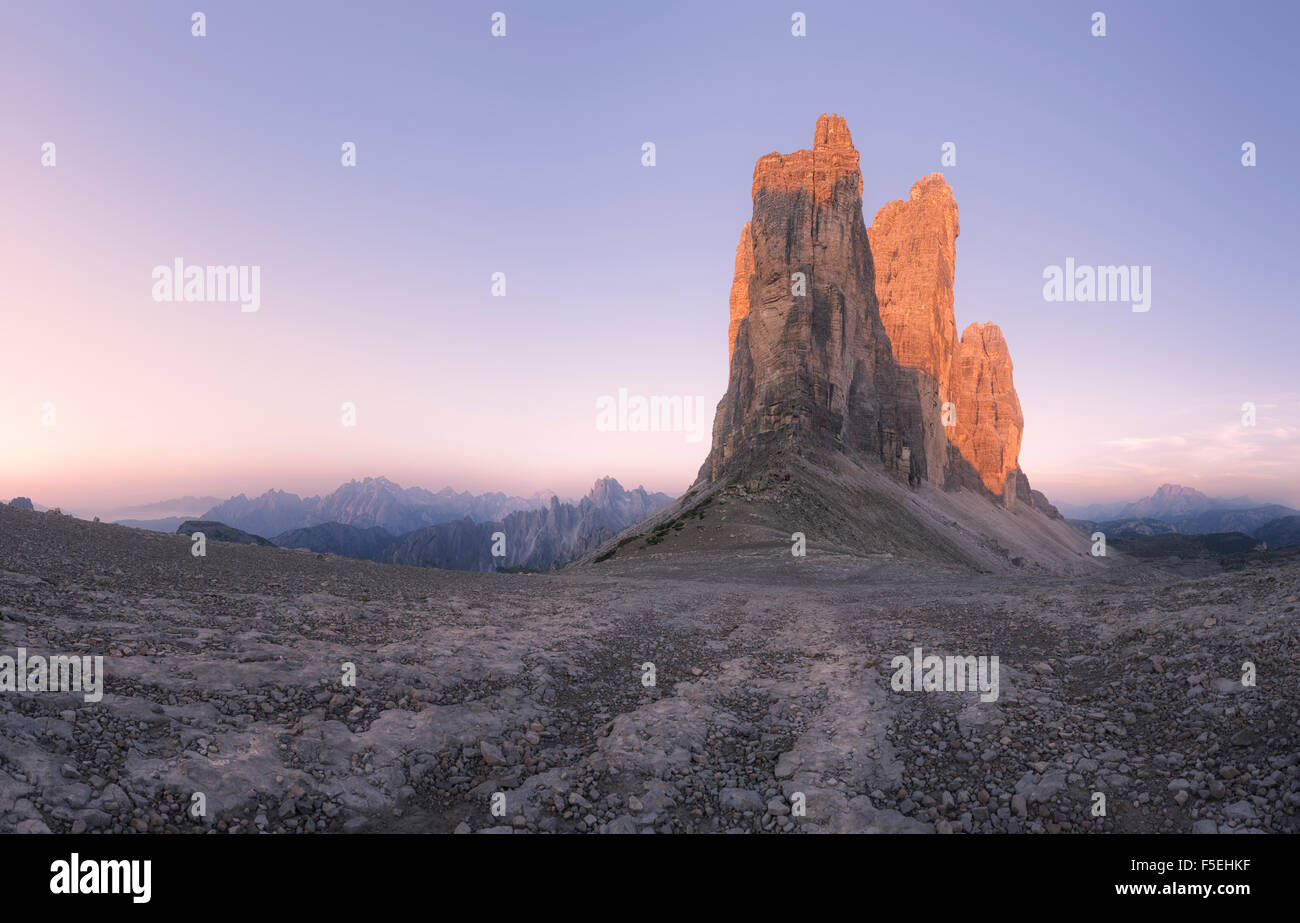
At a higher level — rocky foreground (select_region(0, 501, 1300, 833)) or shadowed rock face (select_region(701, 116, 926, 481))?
shadowed rock face (select_region(701, 116, 926, 481))

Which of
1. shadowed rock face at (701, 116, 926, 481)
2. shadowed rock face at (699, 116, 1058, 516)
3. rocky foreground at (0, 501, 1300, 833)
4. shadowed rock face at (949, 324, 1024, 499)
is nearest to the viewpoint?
rocky foreground at (0, 501, 1300, 833)

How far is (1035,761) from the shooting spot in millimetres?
7617

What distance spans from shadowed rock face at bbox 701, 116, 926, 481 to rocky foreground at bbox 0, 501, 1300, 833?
216ft

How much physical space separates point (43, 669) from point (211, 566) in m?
11.9

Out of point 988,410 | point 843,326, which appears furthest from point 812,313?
point 988,410

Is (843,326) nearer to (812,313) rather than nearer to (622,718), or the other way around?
(812,313)

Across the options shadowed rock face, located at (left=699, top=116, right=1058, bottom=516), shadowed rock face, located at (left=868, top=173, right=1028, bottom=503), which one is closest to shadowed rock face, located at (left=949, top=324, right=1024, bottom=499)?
shadowed rock face, located at (left=868, top=173, right=1028, bottom=503)

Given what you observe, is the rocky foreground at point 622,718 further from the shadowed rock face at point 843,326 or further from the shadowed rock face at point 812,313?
the shadowed rock face at point 812,313

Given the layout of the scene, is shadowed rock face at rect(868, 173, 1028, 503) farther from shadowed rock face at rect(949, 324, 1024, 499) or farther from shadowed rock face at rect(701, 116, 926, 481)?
shadowed rock face at rect(701, 116, 926, 481)

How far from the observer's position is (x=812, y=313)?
289ft

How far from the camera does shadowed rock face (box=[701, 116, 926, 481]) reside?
84.1 m
